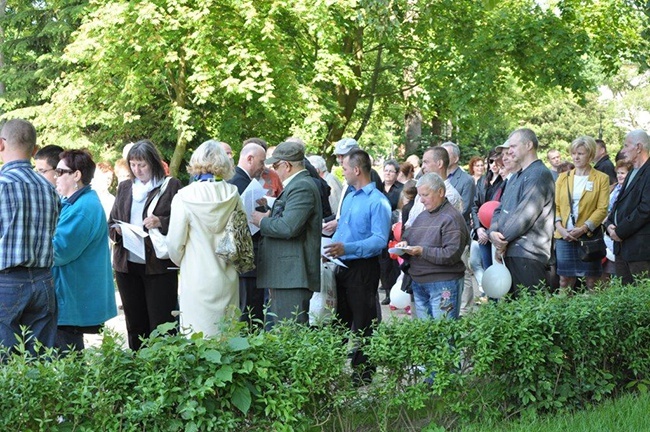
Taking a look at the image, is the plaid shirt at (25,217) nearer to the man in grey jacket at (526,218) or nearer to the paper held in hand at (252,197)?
the paper held in hand at (252,197)

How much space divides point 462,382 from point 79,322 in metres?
2.82

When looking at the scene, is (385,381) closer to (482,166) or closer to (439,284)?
(439,284)

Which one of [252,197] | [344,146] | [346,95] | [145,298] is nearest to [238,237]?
[252,197]

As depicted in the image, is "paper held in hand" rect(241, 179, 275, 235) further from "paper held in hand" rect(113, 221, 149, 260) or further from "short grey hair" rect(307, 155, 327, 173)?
"short grey hair" rect(307, 155, 327, 173)

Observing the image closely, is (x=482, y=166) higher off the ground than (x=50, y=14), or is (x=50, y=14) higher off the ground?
(x=50, y=14)

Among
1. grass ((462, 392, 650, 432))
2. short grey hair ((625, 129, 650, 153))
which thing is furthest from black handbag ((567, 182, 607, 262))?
grass ((462, 392, 650, 432))

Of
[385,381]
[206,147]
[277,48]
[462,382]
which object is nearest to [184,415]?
[385,381]

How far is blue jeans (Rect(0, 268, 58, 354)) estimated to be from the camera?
5.63 metres

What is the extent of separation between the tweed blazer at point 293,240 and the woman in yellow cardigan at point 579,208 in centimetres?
402

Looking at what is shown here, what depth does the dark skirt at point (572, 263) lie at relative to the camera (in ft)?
32.8

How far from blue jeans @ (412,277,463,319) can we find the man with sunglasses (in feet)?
3.56

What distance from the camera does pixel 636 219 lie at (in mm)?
8633

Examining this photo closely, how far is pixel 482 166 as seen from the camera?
45.4 feet

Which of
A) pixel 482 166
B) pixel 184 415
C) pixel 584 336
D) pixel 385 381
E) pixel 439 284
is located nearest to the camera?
pixel 184 415
